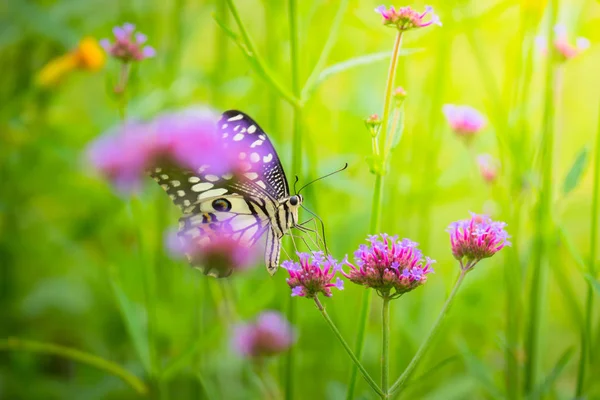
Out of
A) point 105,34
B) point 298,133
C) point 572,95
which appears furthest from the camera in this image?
point 572,95

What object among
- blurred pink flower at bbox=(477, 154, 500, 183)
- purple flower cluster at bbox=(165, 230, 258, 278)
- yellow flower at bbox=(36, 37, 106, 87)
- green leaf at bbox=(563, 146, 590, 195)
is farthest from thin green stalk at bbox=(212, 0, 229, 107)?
green leaf at bbox=(563, 146, 590, 195)

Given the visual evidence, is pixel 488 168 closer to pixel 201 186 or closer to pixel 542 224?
pixel 542 224

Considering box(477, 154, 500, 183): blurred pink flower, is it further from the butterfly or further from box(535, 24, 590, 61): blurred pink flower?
the butterfly

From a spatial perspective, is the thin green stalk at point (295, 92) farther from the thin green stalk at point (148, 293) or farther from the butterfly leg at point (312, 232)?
the thin green stalk at point (148, 293)

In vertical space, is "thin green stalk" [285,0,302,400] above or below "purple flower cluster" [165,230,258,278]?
above

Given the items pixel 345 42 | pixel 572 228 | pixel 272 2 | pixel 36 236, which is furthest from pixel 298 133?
pixel 36 236

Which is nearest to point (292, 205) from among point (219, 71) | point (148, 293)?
point (148, 293)

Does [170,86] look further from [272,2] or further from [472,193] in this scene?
[472,193]
